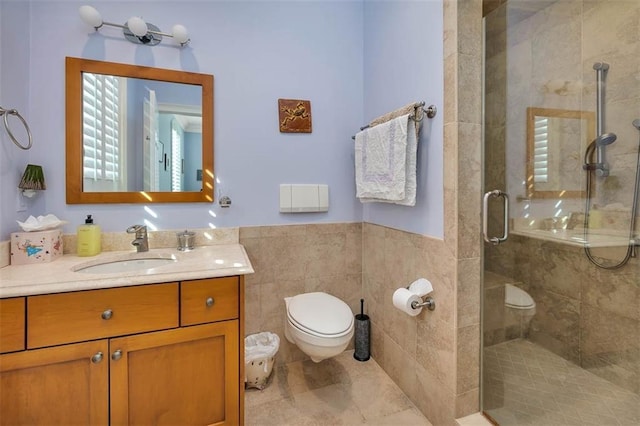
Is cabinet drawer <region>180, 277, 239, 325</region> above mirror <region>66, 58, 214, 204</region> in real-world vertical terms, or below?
below

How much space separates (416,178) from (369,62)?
3.34ft

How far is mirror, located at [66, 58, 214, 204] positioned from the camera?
153cm

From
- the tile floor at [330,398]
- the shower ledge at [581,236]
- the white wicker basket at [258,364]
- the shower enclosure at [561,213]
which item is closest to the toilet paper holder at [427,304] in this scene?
the shower enclosure at [561,213]

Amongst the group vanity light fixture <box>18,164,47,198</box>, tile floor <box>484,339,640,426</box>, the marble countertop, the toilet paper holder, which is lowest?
tile floor <box>484,339,640,426</box>

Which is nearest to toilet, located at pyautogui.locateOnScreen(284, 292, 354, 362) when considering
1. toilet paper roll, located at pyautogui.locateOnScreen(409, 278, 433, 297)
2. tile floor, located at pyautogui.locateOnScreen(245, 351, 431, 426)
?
tile floor, located at pyautogui.locateOnScreen(245, 351, 431, 426)

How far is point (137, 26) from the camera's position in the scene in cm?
150

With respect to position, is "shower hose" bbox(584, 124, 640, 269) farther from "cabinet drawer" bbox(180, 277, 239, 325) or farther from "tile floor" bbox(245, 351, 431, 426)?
"cabinet drawer" bbox(180, 277, 239, 325)

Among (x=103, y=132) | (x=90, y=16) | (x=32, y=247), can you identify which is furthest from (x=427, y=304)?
(x=90, y=16)

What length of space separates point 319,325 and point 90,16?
1.97m

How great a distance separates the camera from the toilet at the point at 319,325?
141cm

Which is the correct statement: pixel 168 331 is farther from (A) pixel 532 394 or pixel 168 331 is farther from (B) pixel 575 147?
(B) pixel 575 147

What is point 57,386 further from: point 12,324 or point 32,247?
point 32,247

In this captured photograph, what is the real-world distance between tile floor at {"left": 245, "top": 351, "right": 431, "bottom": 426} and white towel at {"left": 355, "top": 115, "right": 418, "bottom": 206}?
1093mm

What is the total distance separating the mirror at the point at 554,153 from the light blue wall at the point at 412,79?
755 mm
